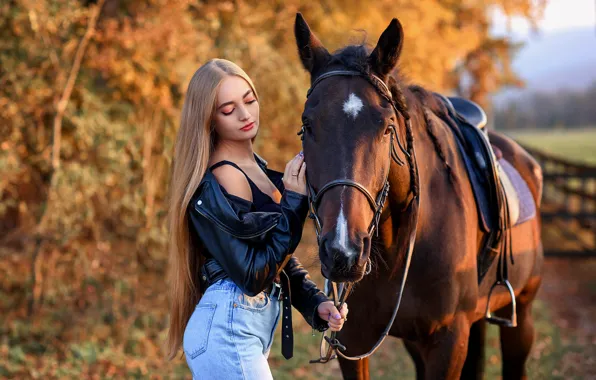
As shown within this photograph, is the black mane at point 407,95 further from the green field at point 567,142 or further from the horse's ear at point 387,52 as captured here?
the green field at point 567,142

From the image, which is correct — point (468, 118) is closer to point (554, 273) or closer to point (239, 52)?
point (239, 52)

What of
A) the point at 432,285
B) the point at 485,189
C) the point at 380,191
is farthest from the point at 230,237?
the point at 485,189

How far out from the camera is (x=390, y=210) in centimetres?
246

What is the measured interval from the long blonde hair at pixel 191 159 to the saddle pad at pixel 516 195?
6.31 feet

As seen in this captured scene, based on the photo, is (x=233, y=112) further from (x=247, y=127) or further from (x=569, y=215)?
(x=569, y=215)

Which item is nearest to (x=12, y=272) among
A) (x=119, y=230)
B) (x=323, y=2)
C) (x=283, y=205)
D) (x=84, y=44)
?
(x=119, y=230)

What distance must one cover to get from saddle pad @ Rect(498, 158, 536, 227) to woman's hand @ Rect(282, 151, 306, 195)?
169cm

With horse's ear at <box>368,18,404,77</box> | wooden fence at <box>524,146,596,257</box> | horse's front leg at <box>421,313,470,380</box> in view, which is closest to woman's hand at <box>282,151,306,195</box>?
horse's ear at <box>368,18,404,77</box>

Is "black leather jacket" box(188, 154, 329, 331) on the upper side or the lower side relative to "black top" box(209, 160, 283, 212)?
lower

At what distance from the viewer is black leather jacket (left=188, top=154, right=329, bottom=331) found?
193 cm

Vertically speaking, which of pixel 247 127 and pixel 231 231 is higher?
pixel 247 127

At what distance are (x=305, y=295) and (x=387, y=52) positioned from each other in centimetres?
99

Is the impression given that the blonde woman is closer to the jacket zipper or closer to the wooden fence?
the jacket zipper

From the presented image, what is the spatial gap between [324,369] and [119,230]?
2.53 meters
